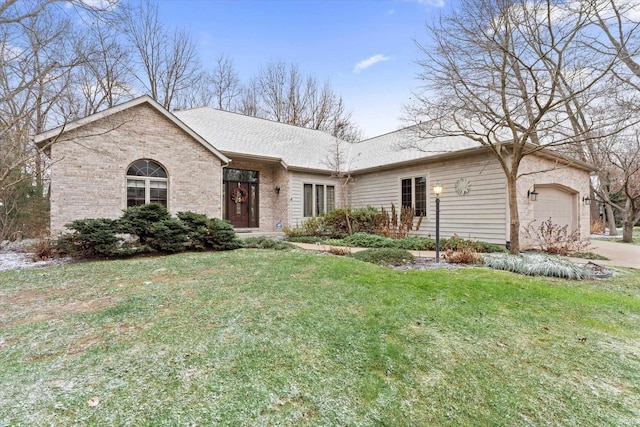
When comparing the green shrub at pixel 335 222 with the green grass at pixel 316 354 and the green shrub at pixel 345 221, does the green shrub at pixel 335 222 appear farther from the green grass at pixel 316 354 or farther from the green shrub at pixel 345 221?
the green grass at pixel 316 354

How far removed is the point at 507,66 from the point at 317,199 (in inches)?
336

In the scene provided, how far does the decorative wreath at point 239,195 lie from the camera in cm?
1262

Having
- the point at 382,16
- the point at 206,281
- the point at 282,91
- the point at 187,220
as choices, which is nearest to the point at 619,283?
the point at 206,281

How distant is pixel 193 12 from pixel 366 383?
1415cm

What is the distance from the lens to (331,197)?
14484 millimetres

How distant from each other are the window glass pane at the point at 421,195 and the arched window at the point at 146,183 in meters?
9.09

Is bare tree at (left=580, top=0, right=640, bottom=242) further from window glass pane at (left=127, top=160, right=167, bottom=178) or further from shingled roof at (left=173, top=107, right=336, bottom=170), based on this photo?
window glass pane at (left=127, top=160, right=167, bottom=178)

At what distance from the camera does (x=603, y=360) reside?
279cm

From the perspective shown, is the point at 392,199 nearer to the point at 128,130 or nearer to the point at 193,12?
the point at 128,130

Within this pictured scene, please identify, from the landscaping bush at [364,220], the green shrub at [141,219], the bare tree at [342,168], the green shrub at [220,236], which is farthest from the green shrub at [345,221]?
the green shrub at [141,219]

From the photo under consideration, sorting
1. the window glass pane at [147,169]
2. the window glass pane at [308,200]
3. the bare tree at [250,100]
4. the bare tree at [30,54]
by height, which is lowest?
the window glass pane at [308,200]

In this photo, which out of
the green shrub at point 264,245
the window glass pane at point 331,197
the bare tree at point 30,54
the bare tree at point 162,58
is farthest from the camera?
the bare tree at point 162,58

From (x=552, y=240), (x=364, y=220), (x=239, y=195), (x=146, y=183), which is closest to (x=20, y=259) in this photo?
(x=146, y=183)

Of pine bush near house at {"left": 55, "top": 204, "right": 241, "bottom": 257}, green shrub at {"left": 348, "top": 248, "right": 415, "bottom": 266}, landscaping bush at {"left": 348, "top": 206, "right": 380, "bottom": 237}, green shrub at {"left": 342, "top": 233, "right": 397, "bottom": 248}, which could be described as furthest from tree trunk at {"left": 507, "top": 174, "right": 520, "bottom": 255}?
pine bush near house at {"left": 55, "top": 204, "right": 241, "bottom": 257}
